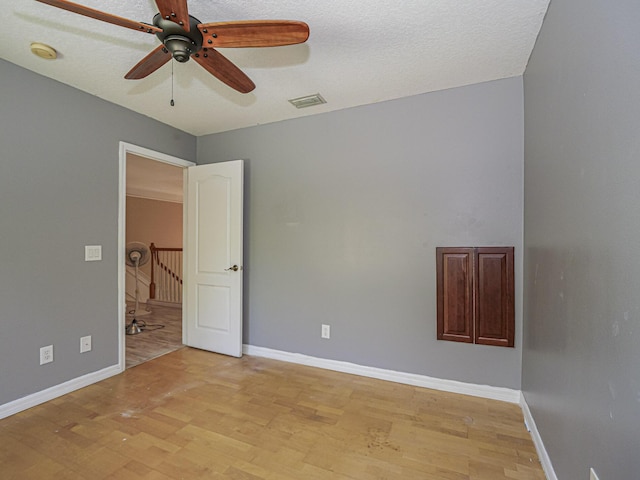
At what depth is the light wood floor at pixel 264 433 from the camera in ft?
5.35

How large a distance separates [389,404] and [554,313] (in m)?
1.35

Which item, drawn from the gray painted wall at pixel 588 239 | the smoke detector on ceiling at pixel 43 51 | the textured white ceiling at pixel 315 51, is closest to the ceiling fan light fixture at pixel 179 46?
the textured white ceiling at pixel 315 51

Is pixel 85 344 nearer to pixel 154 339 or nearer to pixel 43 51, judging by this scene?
pixel 154 339

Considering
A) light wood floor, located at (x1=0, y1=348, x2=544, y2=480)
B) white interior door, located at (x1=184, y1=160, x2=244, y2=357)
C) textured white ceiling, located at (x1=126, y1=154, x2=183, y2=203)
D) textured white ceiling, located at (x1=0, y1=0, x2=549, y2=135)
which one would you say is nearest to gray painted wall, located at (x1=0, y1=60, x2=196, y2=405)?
textured white ceiling, located at (x1=0, y1=0, x2=549, y2=135)

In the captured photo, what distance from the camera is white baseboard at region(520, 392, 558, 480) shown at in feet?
5.03

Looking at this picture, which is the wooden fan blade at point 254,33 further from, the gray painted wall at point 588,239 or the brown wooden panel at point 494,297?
the brown wooden panel at point 494,297

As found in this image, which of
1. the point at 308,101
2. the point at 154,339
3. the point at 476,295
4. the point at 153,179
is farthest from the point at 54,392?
the point at 153,179

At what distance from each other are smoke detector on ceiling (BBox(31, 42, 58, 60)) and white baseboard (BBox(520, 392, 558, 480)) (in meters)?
3.84

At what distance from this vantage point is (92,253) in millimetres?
2602

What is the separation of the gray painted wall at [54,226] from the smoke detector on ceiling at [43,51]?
34 cm

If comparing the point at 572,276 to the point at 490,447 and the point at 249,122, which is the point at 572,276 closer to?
the point at 490,447

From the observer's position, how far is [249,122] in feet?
10.6

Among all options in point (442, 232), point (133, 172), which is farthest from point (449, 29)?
point (133, 172)

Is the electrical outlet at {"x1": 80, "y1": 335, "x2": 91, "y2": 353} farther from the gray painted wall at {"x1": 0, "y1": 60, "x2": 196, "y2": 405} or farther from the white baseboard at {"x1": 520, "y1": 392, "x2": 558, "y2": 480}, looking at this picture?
the white baseboard at {"x1": 520, "y1": 392, "x2": 558, "y2": 480}
